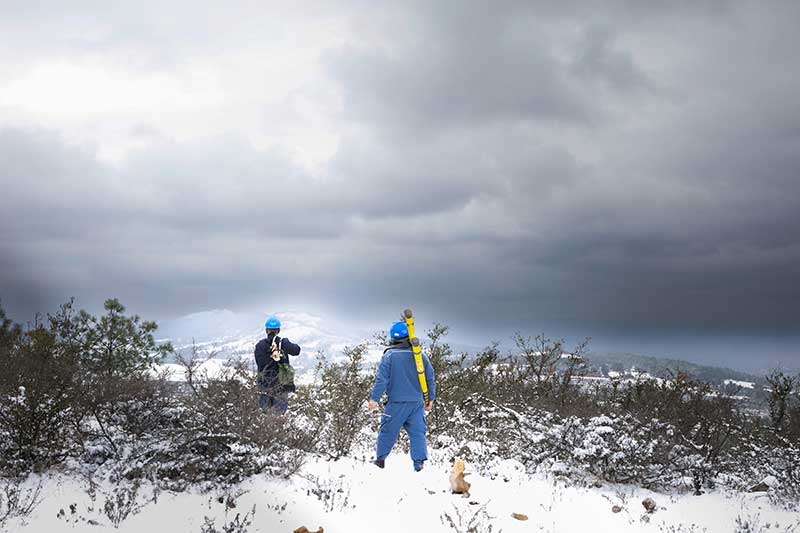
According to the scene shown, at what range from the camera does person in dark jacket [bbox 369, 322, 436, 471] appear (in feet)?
26.3

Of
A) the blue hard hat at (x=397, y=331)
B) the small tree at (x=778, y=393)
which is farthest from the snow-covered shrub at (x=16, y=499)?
the small tree at (x=778, y=393)

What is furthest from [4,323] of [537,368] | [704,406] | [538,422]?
[704,406]

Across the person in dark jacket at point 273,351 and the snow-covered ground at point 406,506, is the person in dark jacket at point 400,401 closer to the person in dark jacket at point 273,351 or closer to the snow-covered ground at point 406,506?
the snow-covered ground at point 406,506

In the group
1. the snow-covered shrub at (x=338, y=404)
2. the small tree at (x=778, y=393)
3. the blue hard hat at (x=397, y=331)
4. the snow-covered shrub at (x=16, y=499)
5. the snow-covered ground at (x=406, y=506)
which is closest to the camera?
the snow-covered shrub at (x=16, y=499)

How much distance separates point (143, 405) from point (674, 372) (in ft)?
40.9

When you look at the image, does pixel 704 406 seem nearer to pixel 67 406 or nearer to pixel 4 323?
pixel 67 406

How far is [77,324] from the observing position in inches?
410

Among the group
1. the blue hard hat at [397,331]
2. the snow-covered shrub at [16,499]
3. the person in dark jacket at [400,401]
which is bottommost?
the snow-covered shrub at [16,499]

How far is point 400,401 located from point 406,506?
163 centimetres

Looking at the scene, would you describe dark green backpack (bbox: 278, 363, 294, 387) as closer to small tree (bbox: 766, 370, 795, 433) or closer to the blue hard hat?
the blue hard hat

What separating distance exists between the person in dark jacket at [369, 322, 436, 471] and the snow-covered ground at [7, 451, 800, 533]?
0.36m

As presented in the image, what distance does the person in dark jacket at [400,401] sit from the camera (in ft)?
26.3

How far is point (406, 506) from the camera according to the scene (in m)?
6.85

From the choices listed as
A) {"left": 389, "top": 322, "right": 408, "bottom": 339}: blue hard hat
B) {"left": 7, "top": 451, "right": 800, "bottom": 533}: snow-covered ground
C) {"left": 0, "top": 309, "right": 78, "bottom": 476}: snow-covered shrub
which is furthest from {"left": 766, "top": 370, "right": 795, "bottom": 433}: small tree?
{"left": 0, "top": 309, "right": 78, "bottom": 476}: snow-covered shrub
